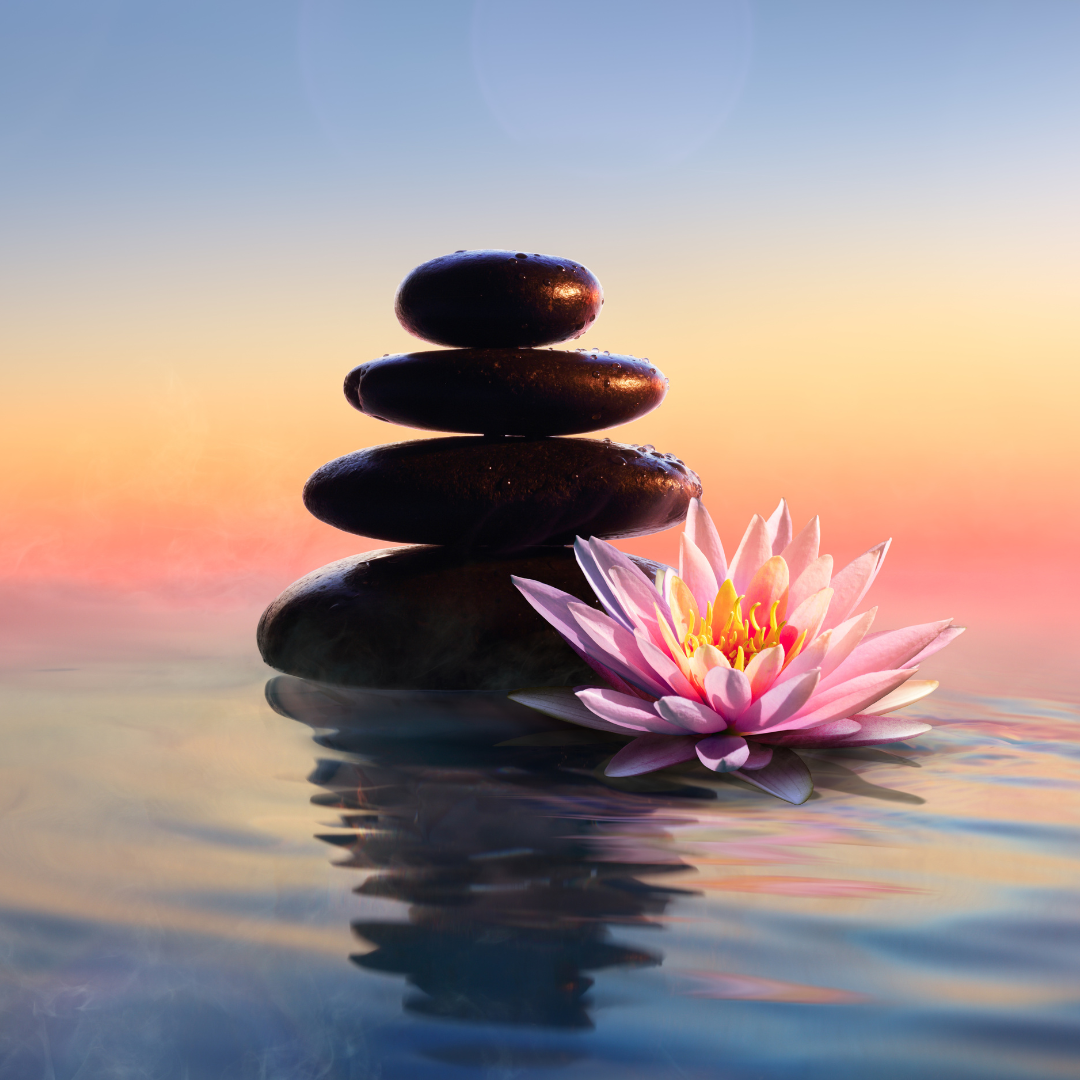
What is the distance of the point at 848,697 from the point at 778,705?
220 mm

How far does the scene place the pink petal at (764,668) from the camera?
6.43ft

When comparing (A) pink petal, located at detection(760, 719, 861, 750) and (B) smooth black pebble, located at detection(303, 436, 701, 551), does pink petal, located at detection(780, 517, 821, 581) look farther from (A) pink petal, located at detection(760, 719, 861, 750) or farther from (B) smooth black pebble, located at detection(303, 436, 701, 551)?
(B) smooth black pebble, located at detection(303, 436, 701, 551)

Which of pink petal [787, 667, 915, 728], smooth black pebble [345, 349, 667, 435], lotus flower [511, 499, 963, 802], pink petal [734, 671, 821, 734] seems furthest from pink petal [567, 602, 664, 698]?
smooth black pebble [345, 349, 667, 435]

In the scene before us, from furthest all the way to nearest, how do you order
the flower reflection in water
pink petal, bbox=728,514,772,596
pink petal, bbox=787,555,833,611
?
pink petal, bbox=728,514,772,596 → pink petal, bbox=787,555,833,611 → the flower reflection in water

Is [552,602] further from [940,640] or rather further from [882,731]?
[940,640]

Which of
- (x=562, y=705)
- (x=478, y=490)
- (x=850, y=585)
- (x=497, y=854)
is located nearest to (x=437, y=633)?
(x=478, y=490)

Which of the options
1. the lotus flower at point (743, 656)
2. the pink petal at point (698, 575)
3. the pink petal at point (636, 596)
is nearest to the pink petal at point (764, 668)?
the lotus flower at point (743, 656)

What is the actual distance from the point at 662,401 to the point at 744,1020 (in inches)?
124

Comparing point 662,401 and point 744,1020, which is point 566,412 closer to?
point 662,401

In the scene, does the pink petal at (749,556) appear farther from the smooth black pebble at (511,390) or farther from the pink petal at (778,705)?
the smooth black pebble at (511,390)

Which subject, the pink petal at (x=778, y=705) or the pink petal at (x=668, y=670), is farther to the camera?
the pink petal at (x=668, y=670)

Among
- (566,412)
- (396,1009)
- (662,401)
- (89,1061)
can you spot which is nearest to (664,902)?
(396,1009)

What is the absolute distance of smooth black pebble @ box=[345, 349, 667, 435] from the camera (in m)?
3.65

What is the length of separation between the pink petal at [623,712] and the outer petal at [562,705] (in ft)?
0.39
